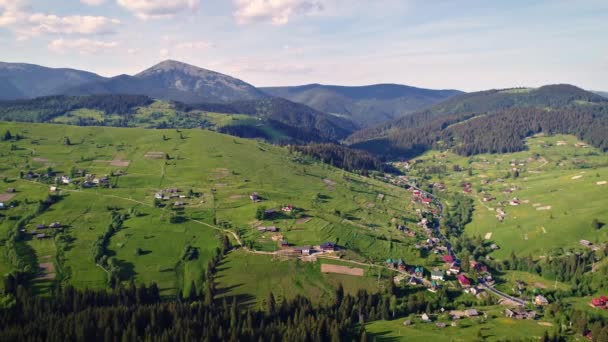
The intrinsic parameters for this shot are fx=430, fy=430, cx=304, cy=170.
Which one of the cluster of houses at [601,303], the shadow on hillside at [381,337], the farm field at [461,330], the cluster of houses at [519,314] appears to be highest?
the cluster of houses at [601,303]

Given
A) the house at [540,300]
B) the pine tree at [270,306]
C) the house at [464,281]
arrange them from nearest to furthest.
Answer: the pine tree at [270,306], the house at [540,300], the house at [464,281]

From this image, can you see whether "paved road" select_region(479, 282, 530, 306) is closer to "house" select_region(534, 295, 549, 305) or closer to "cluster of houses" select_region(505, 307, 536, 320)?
"house" select_region(534, 295, 549, 305)

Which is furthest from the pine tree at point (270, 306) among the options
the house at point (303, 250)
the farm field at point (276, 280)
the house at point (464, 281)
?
the house at point (464, 281)

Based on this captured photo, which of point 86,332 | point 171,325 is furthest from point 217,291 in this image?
point 86,332

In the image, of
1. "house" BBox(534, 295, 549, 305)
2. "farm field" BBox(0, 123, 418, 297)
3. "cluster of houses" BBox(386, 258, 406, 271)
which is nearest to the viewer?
"house" BBox(534, 295, 549, 305)

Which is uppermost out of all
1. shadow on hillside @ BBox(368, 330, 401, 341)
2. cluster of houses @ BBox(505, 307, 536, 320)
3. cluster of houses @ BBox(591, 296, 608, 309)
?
cluster of houses @ BBox(591, 296, 608, 309)

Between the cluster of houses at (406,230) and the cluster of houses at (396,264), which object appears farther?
Answer: the cluster of houses at (406,230)

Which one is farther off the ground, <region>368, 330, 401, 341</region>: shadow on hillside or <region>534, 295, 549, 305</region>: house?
<region>534, 295, 549, 305</region>: house

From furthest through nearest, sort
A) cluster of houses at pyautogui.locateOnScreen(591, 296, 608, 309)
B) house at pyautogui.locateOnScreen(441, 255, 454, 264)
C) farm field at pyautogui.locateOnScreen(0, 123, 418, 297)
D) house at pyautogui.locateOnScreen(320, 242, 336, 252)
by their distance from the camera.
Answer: house at pyautogui.locateOnScreen(441, 255, 454, 264)
house at pyautogui.locateOnScreen(320, 242, 336, 252)
farm field at pyautogui.locateOnScreen(0, 123, 418, 297)
cluster of houses at pyautogui.locateOnScreen(591, 296, 608, 309)

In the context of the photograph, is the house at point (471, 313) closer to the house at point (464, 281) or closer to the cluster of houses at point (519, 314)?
the cluster of houses at point (519, 314)

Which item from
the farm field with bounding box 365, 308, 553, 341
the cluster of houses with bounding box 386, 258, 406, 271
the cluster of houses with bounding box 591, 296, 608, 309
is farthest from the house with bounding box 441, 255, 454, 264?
the cluster of houses with bounding box 591, 296, 608, 309

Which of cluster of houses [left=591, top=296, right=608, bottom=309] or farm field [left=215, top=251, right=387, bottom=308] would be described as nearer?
cluster of houses [left=591, top=296, right=608, bottom=309]

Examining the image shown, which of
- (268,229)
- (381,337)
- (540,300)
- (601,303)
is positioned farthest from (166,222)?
(601,303)
